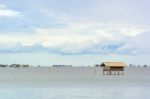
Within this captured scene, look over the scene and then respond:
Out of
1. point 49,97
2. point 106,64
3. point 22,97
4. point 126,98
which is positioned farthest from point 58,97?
point 106,64

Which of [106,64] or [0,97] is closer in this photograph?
[0,97]

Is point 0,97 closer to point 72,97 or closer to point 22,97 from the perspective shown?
point 22,97

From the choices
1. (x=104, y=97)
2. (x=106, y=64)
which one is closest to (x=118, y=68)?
(x=106, y=64)

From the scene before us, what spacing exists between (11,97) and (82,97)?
7.13m

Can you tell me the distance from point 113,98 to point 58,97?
222 inches

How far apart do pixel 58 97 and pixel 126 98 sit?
22.4ft

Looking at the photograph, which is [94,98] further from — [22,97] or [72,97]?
[22,97]

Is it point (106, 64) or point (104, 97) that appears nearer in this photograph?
point (104, 97)

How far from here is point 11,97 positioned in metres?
42.8

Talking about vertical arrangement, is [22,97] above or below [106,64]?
below

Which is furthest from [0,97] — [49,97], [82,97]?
[82,97]

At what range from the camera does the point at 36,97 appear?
42906mm

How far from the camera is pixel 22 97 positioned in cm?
4319

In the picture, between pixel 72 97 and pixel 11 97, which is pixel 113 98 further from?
pixel 11 97
